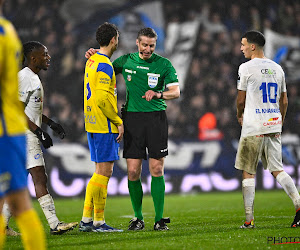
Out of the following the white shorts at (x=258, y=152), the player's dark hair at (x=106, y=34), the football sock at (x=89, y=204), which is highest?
the player's dark hair at (x=106, y=34)

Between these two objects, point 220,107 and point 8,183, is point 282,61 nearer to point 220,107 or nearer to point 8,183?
point 220,107

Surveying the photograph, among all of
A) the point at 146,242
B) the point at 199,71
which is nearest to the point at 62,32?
the point at 199,71

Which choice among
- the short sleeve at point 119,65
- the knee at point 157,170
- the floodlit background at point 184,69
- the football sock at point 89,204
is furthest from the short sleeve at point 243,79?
the floodlit background at point 184,69

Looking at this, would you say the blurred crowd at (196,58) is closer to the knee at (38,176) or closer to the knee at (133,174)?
the knee at (133,174)

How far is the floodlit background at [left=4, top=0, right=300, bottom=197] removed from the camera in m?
13.1

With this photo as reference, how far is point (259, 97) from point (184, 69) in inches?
362

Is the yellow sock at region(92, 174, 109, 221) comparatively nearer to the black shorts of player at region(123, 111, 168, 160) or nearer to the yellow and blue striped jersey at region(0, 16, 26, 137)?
the black shorts of player at region(123, 111, 168, 160)

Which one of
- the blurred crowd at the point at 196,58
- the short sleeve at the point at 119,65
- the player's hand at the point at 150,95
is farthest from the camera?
the blurred crowd at the point at 196,58

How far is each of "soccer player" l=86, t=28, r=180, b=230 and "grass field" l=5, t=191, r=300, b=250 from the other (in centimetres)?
52

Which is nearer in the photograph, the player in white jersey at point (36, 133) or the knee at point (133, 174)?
the player in white jersey at point (36, 133)

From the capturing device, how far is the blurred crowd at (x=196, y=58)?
13.9 metres

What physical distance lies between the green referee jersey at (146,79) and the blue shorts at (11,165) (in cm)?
305

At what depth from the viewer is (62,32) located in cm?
1471

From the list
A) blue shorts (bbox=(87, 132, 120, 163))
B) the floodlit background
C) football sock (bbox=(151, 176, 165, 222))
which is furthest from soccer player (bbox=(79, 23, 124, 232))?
the floodlit background
